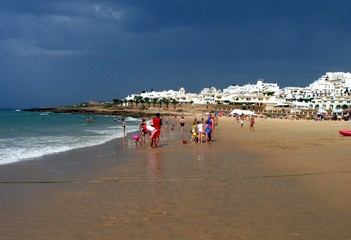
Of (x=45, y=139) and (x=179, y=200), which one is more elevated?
(x=179, y=200)

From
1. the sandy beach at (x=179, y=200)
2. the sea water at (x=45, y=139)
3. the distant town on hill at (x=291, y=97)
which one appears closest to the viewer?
the sandy beach at (x=179, y=200)

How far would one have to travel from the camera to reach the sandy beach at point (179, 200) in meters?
4.79

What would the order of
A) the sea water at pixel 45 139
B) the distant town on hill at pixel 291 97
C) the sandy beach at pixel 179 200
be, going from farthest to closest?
the distant town on hill at pixel 291 97 → the sea water at pixel 45 139 → the sandy beach at pixel 179 200

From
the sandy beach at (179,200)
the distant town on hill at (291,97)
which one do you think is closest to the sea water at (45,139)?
the sandy beach at (179,200)

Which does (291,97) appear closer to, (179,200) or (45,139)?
(45,139)

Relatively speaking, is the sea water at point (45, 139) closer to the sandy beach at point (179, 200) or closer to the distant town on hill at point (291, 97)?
the sandy beach at point (179, 200)

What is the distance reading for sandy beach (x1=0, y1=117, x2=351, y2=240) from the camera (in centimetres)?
479

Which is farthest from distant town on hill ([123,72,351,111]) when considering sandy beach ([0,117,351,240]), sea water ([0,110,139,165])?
sandy beach ([0,117,351,240])

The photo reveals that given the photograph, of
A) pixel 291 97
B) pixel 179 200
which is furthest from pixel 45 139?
pixel 291 97

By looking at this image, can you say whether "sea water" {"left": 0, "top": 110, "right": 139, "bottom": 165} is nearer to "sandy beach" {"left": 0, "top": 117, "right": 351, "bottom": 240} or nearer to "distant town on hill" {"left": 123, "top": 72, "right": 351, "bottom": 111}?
"sandy beach" {"left": 0, "top": 117, "right": 351, "bottom": 240}

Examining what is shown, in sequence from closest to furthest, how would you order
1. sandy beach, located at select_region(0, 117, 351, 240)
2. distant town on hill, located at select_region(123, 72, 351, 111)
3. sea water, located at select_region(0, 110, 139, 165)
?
sandy beach, located at select_region(0, 117, 351, 240) → sea water, located at select_region(0, 110, 139, 165) → distant town on hill, located at select_region(123, 72, 351, 111)

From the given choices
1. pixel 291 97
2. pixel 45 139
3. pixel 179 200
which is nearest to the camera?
pixel 179 200

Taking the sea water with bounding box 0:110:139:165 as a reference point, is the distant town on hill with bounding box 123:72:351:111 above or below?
above

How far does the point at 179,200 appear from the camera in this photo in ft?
20.8
